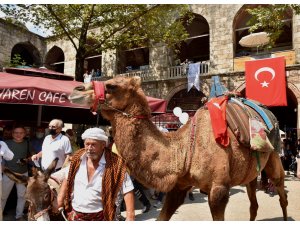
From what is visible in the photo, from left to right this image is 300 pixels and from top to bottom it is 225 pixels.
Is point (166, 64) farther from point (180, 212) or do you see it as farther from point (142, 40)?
point (180, 212)

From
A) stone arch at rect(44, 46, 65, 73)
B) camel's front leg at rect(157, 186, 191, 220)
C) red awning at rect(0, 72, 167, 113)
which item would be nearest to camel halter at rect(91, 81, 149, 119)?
camel's front leg at rect(157, 186, 191, 220)

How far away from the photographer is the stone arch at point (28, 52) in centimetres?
2412

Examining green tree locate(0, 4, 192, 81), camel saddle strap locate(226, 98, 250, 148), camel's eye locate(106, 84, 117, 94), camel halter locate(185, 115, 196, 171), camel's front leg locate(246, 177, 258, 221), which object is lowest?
camel's front leg locate(246, 177, 258, 221)

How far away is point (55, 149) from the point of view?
214 inches

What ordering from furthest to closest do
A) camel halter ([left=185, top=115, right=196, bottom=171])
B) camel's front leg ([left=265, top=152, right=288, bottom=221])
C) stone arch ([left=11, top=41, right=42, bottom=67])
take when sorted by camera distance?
stone arch ([left=11, top=41, right=42, bottom=67]) < camel's front leg ([left=265, top=152, right=288, bottom=221]) < camel halter ([left=185, top=115, right=196, bottom=171])

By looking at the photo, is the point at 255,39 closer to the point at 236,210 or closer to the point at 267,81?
the point at 267,81

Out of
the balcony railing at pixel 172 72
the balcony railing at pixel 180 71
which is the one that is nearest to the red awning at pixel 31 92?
the balcony railing at pixel 172 72

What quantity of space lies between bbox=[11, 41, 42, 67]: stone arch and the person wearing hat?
23230mm

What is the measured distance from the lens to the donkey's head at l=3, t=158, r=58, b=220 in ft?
7.86

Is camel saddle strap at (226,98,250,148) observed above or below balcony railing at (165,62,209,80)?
below

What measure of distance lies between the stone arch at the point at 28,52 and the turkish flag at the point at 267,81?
16194 mm

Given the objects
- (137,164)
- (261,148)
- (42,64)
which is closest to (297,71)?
(261,148)

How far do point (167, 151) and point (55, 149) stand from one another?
2918mm

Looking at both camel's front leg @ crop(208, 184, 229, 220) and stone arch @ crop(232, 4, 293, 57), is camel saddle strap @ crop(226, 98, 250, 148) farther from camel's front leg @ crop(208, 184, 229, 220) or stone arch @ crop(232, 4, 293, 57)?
stone arch @ crop(232, 4, 293, 57)
